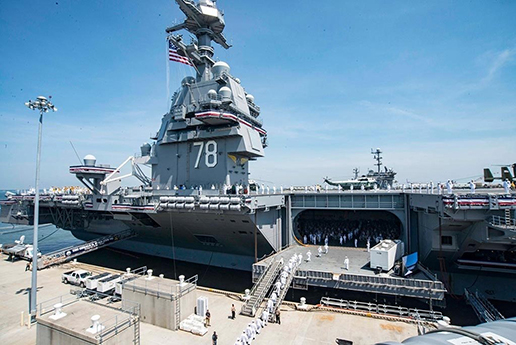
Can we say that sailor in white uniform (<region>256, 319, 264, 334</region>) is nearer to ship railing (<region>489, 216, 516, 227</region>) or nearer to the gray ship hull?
the gray ship hull

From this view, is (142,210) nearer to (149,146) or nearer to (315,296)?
(149,146)

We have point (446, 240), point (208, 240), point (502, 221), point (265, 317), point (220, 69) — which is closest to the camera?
point (502, 221)

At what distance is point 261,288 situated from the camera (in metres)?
14.4

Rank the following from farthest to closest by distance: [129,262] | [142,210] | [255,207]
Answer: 1. [129,262]
2. [142,210]
3. [255,207]

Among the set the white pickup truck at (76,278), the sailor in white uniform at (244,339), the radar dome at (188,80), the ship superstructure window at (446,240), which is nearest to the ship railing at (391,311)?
the ship superstructure window at (446,240)

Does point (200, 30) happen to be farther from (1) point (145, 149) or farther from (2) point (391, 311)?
(2) point (391, 311)

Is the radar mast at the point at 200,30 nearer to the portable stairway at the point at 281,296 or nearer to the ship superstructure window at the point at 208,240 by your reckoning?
the ship superstructure window at the point at 208,240

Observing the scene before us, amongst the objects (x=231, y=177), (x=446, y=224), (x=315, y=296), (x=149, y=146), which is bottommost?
(x=315, y=296)

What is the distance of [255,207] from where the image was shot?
1545 cm

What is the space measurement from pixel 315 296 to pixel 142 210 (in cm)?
1256

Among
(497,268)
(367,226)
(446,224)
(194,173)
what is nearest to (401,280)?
(446,224)

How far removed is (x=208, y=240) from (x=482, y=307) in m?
16.7

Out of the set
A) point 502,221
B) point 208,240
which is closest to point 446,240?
point 502,221

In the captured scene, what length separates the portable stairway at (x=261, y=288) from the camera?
13430mm
